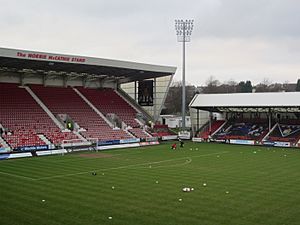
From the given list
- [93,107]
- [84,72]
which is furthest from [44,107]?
[93,107]

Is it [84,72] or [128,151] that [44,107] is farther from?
[128,151]

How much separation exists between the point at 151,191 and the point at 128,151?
69.4 ft

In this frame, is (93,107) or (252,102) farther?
(93,107)

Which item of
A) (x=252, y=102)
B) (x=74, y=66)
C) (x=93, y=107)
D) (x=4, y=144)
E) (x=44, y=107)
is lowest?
(x=4, y=144)

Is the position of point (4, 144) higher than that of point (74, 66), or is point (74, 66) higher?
point (74, 66)

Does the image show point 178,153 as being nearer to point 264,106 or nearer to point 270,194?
point 264,106

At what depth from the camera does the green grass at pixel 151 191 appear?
14812 mm

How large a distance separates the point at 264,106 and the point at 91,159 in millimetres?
22493

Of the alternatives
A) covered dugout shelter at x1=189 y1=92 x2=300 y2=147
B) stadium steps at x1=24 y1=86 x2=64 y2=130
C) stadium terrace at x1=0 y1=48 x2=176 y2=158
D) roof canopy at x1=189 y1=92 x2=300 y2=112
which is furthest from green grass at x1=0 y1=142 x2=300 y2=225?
covered dugout shelter at x1=189 y1=92 x2=300 y2=147

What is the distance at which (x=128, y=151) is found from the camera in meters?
40.8

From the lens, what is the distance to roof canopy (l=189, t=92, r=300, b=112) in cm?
4519

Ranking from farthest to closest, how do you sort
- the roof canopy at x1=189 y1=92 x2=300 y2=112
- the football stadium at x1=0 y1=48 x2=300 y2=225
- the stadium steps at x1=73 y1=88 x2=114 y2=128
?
the stadium steps at x1=73 y1=88 x2=114 y2=128, the roof canopy at x1=189 y1=92 x2=300 y2=112, the football stadium at x1=0 y1=48 x2=300 y2=225

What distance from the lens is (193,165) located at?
97.0 ft

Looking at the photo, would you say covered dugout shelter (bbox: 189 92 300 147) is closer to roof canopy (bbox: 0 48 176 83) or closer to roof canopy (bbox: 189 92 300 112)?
roof canopy (bbox: 189 92 300 112)
